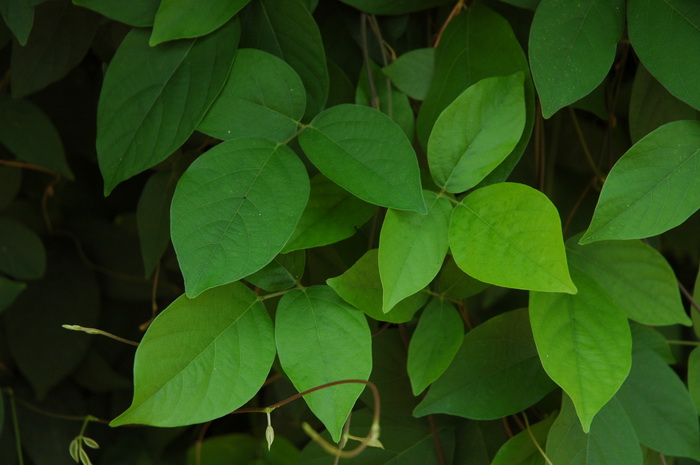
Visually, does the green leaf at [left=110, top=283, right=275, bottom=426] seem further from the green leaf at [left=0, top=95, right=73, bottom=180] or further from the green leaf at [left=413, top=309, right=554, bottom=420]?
the green leaf at [left=0, top=95, right=73, bottom=180]

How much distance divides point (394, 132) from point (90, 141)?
0.57 meters

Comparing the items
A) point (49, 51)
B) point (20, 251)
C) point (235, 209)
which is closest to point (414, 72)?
point (235, 209)

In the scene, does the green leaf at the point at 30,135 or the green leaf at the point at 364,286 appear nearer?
the green leaf at the point at 364,286

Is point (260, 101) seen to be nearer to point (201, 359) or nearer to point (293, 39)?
point (293, 39)

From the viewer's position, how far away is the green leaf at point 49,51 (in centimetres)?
61

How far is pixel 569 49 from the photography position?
A: 17.0 inches

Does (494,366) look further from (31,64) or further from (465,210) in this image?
(31,64)

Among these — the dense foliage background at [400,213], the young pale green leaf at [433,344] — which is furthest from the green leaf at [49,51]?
the young pale green leaf at [433,344]

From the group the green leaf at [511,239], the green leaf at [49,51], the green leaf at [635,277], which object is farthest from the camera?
the green leaf at [49,51]

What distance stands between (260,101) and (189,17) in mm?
73

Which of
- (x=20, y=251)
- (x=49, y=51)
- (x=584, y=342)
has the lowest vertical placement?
(x=20, y=251)

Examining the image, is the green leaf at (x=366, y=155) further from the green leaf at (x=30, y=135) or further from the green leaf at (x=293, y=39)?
the green leaf at (x=30, y=135)

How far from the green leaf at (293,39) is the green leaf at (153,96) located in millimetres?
28

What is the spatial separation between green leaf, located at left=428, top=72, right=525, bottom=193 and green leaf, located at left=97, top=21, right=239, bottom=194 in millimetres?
152
